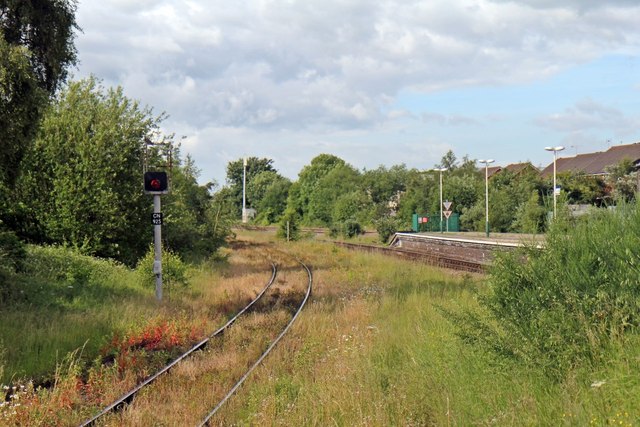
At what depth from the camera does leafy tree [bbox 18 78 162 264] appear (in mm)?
19828

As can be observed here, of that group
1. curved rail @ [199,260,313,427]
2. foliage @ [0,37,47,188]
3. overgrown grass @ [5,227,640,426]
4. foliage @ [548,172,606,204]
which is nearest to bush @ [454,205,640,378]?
overgrown grass @ [5,227,640,426]

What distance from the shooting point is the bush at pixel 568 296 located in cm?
548

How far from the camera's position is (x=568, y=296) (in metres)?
5.84

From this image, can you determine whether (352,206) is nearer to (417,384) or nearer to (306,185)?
(306,185)

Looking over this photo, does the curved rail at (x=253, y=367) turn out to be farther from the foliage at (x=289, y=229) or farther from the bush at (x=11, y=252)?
the foliage at (x=289, y=229)

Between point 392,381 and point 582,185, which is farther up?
point 582,185

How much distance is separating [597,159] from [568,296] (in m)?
82.0

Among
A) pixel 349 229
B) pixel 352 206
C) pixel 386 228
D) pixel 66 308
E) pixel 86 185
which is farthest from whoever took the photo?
pixel 352 206

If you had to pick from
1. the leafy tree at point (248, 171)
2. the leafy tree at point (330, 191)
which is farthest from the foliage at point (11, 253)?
the leafy tree at point (248, 171)

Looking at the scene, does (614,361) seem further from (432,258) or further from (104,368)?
(432,258)

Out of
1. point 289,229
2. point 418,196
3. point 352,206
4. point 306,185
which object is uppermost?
point 306,185

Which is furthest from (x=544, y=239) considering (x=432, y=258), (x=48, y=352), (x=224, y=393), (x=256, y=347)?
(x=432, y=258)

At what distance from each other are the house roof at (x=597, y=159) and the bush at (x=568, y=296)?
229ft

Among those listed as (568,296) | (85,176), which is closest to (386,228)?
(85,176)
